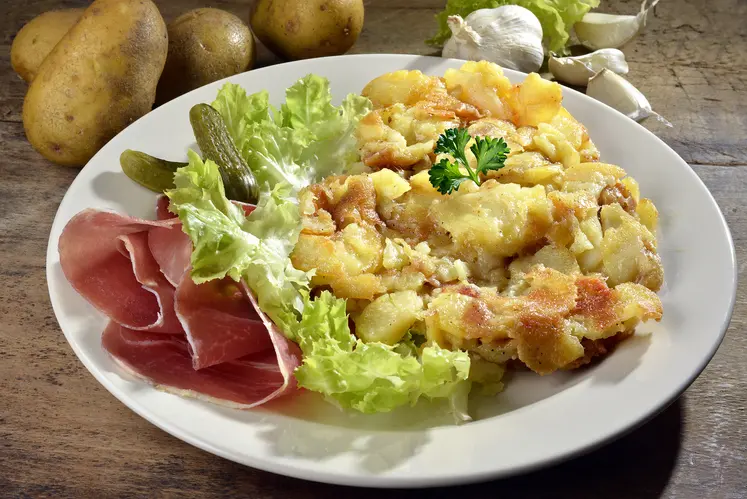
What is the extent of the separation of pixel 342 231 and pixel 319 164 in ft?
1.89

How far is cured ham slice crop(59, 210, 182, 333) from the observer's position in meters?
2.40

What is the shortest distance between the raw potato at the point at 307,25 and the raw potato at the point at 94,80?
782mm

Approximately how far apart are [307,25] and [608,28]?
5.86 feet

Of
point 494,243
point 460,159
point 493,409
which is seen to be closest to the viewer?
point 493,409

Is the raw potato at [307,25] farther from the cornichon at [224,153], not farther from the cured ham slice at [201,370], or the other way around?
the cured ham slice at [201,370]

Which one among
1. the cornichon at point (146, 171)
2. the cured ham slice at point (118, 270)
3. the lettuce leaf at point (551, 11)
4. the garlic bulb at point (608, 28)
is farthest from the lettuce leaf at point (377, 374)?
the garlic bulb at point (608, 28)

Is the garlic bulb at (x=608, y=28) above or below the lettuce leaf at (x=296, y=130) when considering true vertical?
below

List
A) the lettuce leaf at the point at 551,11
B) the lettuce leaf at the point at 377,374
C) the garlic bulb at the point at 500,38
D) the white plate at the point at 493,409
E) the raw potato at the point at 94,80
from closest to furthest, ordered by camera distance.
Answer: the white plate at the point at 493,409 → the lettuce leaf at the point at 377,374 → the raw potato at the point at 94,80 → the garlic bulb at the point at 500,38 → the lettuce leaf at the point at 551,11

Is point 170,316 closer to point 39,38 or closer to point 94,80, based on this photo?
point 94,80

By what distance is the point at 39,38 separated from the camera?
3760mm

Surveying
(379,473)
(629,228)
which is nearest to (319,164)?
(629,228)

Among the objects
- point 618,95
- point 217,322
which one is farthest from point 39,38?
point 618,95

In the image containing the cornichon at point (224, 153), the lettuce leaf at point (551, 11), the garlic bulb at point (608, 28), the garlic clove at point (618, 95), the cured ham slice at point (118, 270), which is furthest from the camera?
the garlic bulb at point (608, 28)

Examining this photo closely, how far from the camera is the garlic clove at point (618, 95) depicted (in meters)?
3.73
